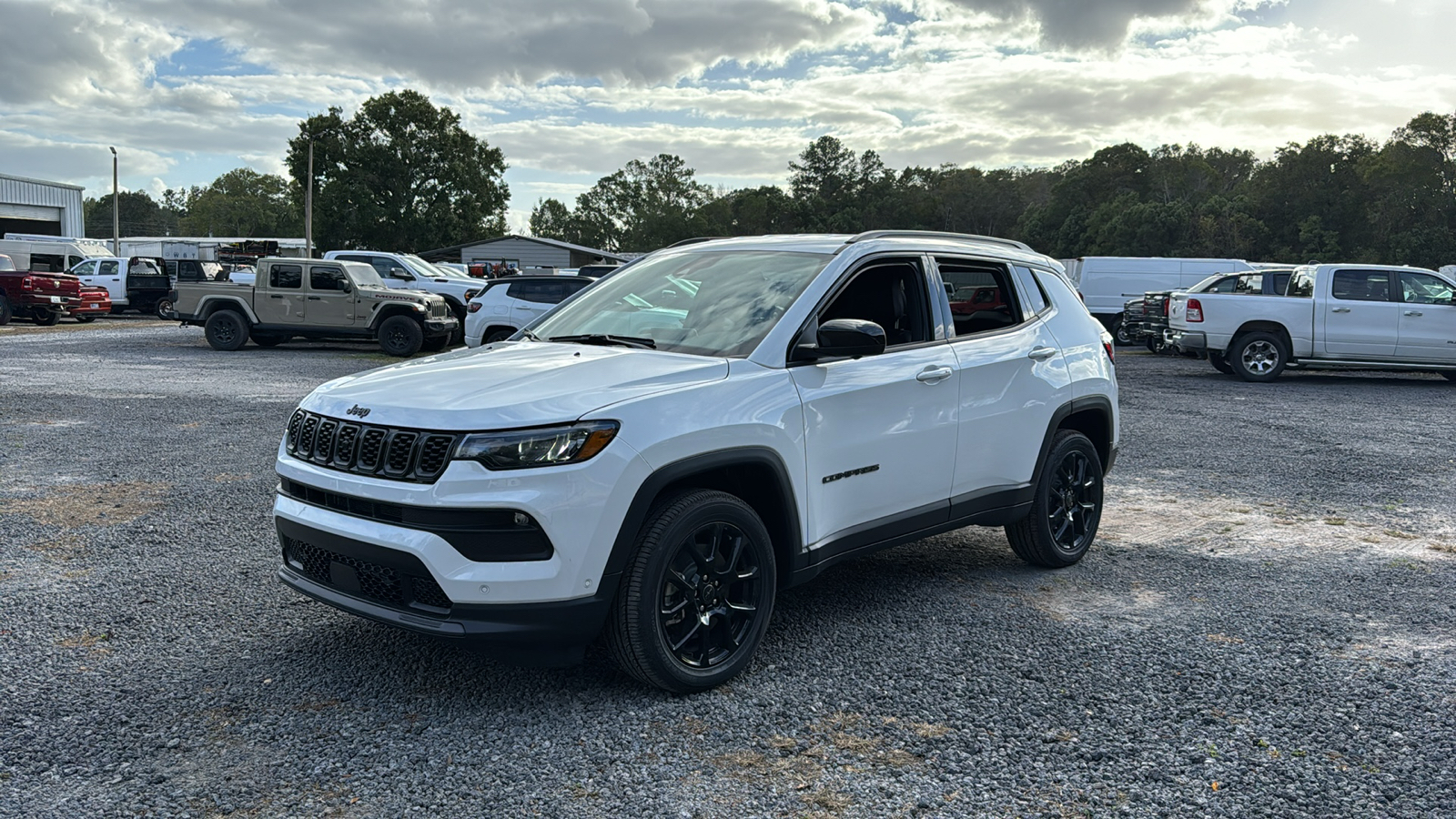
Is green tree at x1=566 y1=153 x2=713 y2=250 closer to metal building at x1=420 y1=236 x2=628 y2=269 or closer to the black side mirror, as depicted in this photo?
metal building at x1=420 y1=236 x2=628 y2=269

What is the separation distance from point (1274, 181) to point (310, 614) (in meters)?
74.3

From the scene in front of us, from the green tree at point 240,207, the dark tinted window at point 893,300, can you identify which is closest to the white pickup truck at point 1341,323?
the dark tinted window at point 893,300

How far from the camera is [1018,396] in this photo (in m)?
5.35

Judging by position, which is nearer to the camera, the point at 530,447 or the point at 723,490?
the point at 530,447

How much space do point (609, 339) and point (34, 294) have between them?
28970mm

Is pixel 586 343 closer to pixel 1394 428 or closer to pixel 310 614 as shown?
pixel 310 614

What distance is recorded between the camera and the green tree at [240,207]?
13650 cm

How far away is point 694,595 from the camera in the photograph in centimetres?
391

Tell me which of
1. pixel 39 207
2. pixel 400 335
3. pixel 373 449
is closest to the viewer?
pixel 373 449

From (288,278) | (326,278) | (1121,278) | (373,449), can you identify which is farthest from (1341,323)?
(288,278)

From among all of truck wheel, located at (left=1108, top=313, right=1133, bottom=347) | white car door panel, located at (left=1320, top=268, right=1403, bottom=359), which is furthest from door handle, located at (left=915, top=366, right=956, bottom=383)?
truck wheel, located at (left=1108, top=313, right=1133, bottom=347)

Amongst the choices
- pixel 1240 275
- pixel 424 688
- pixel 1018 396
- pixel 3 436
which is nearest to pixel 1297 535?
pixel 1018 396

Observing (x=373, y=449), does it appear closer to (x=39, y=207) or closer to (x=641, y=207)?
(x=39, y=207)

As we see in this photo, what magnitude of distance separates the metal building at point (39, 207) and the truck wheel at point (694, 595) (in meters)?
70.8
